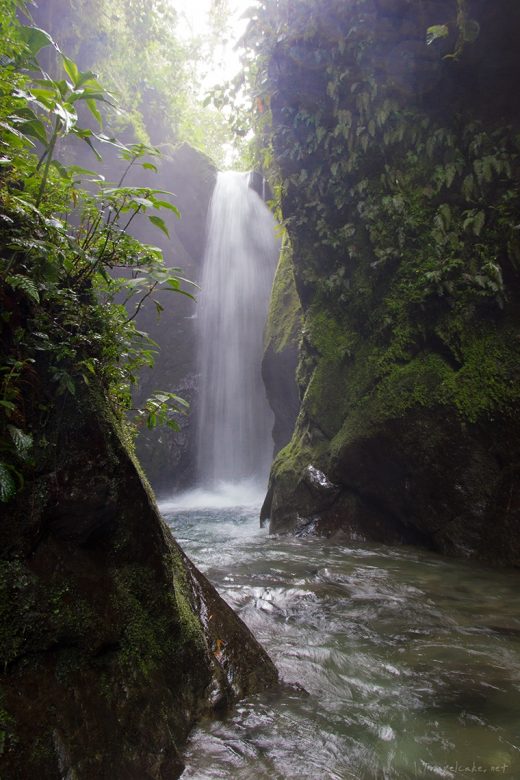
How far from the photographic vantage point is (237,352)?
691 inches

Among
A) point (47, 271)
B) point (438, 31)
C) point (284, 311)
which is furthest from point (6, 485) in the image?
point (284, 311)

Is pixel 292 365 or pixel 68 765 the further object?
pixel 292 365

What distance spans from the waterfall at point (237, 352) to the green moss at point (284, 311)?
5.15 metres

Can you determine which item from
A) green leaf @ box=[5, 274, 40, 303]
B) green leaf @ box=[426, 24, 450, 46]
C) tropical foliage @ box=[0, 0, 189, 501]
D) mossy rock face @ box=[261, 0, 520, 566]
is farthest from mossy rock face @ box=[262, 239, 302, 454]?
green leaf @ box=[5, 274, 40, 303]

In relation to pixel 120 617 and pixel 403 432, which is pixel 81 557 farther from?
pixel 403 432

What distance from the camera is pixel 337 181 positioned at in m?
7.63

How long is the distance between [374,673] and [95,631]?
68.4 inches

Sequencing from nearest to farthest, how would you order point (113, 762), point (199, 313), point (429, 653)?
point (113, 762)
point (429, 653)
point (199, 313)

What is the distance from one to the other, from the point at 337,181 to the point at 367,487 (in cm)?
476

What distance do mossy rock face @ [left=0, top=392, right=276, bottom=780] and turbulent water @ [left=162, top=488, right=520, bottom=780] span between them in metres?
0.21

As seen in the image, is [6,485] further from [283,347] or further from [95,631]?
[283,347]

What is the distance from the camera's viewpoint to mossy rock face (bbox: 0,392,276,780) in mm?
1640

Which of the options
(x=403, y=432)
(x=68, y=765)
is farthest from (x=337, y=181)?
(x=68, y=765)

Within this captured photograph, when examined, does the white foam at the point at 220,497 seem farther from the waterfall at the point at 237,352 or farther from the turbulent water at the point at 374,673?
the turbulent water at the point at 374,673
